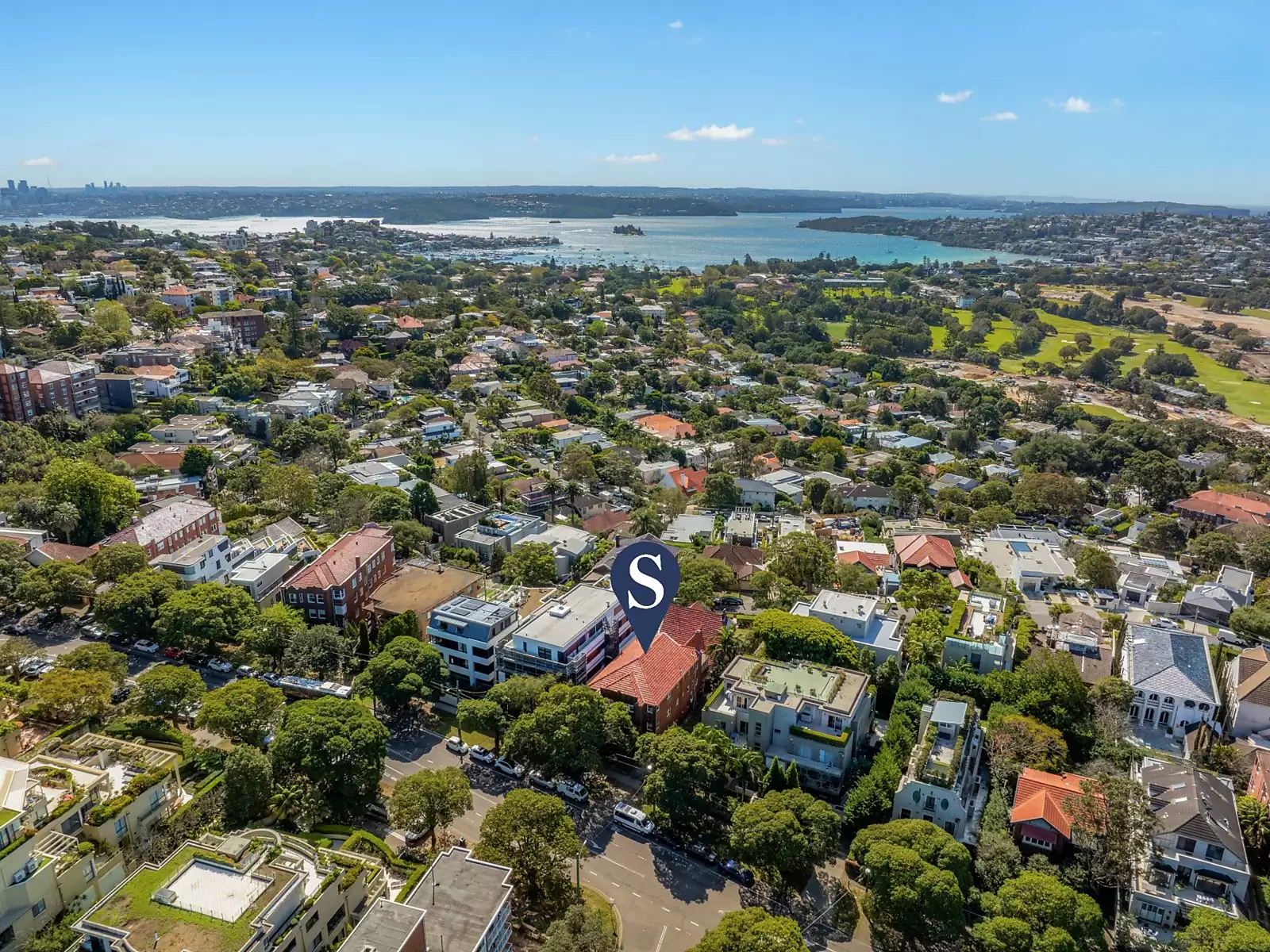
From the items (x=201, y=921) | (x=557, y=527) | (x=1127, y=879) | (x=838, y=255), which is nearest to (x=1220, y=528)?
(x=1127, y=879)

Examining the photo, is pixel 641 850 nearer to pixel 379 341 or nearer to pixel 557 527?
pixel 557 527

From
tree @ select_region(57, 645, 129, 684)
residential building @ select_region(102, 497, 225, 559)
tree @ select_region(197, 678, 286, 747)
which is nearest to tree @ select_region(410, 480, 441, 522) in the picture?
residential building @ select_region(102, 497, 225, 559)

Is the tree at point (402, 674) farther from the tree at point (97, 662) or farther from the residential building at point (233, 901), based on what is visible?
the residential building at point (233, 901)

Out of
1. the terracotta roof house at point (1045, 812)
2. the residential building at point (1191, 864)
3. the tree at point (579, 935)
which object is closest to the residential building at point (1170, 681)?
the residential building at point (1191, 864)

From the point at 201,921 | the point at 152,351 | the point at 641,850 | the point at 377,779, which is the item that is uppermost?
the point at 152,351

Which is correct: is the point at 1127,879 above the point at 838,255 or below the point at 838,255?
below

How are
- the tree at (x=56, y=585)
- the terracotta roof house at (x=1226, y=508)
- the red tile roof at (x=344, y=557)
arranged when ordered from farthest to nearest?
the terracotta roof house at (x=1226, y=508) < the red tile roof at (x=344, y=557) < the tree at (x=56, y=585)

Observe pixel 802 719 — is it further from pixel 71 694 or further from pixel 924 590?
pixel 71 694
